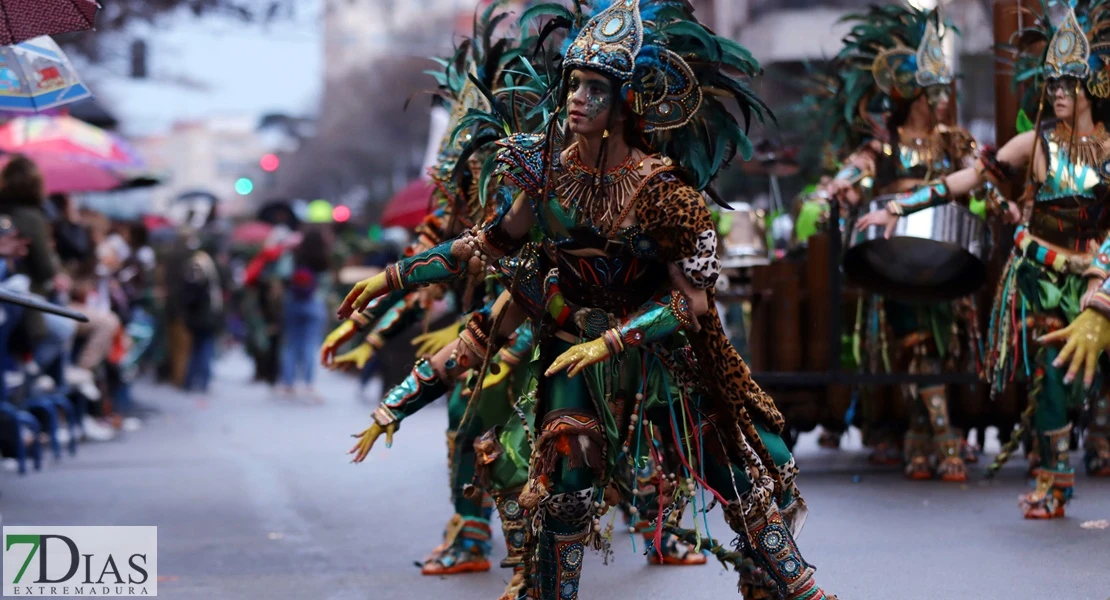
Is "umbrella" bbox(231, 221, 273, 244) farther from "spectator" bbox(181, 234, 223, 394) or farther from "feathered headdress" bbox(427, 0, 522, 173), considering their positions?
"feathered headdress" bbox(427, 0, 522, 173)

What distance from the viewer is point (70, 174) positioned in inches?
510

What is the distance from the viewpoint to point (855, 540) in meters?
7.05

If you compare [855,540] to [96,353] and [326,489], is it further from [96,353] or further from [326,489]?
[96,353]

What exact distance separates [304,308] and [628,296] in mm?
12945

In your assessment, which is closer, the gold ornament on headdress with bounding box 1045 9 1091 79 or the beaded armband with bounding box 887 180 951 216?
the gold ornament on headdress with bounding box 1045 9 1091 79

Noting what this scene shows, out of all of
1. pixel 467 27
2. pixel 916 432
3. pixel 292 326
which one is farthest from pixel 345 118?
pixel 916 432

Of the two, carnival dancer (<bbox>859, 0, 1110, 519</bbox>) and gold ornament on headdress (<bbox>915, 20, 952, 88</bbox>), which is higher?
gold ornament on headdress (<bbox>915, 20, 952, 88</bbox>)

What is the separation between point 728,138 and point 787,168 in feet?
18.4

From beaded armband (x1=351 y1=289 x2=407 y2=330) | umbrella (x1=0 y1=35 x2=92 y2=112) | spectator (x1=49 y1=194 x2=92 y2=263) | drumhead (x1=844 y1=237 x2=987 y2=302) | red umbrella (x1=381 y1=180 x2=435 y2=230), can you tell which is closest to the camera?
beaded armband (x1=351 y1=289 x2=407 y2=330)

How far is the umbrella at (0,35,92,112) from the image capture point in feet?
25.0

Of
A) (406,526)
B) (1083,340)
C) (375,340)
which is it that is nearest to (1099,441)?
(1083,340)

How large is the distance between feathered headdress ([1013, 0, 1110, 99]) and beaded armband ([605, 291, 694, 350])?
10.6 ft

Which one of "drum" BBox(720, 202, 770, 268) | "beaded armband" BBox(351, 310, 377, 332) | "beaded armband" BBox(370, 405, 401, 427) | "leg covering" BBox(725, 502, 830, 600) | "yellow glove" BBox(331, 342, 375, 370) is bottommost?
"leg covering" BBox(725, 502, 830, 600)

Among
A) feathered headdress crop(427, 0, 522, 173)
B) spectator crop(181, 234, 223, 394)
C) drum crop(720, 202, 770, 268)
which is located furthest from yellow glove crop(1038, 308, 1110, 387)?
spectator crop(181, 234, 223, 394)
